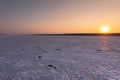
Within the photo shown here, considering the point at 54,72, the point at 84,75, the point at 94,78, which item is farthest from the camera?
the point at 54,72

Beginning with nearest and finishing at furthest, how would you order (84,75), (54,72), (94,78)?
(94,78)
(84,75)
(54,72)

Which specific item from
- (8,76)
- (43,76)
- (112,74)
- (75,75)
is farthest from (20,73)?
(112,74)

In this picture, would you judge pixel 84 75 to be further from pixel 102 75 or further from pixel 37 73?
pixel 37 73

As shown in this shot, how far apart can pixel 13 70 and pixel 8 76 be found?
1.49 feet

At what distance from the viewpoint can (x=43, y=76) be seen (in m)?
2.90

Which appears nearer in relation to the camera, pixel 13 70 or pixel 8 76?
pixel 8 76

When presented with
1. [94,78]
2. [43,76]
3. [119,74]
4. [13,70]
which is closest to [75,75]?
[94,78]

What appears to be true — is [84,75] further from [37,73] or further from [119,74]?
[37,73]

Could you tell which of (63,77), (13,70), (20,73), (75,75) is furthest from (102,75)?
(13,70)

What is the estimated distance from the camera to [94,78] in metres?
2.74

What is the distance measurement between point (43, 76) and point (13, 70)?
844mm

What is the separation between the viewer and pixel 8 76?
2887 mm

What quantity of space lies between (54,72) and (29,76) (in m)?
0.55

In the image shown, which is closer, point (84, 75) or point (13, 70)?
point (84, 75)
